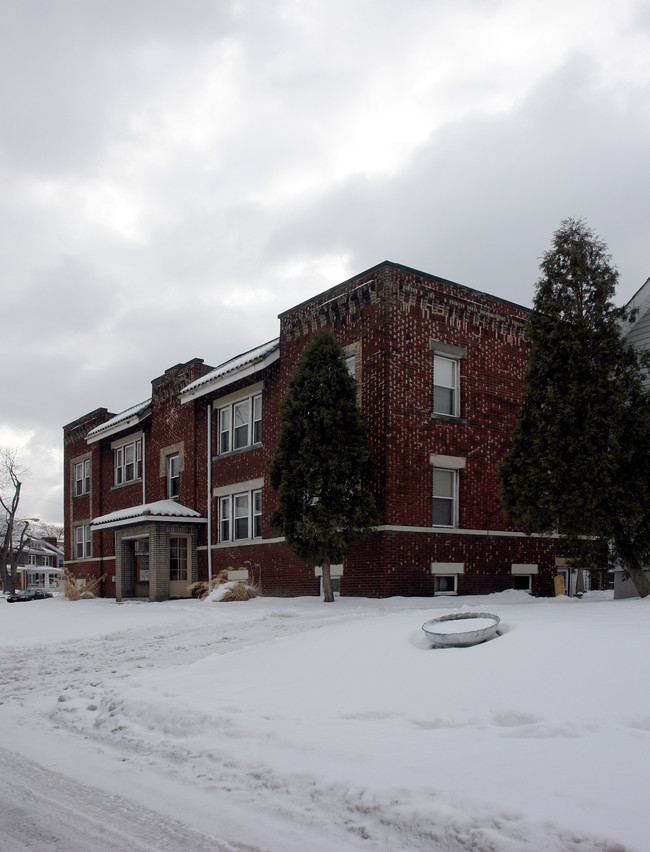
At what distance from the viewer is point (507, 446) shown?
22672 mm

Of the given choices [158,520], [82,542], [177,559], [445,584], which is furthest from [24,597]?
[445,584]

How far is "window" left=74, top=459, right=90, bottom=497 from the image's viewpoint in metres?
38.1

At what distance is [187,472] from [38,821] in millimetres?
23721

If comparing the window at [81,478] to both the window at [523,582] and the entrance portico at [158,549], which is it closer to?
the entrance portico at [158,549]

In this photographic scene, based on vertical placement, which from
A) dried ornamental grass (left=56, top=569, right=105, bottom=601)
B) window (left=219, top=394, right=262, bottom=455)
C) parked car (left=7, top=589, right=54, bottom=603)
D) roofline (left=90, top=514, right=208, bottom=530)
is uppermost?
window (left=219, top=394, right=262, bottom=455)

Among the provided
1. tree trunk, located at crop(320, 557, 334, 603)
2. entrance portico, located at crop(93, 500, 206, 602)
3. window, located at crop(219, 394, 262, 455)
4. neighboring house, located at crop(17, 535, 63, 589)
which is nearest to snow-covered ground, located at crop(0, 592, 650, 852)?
tree trunk, located at crop(320, 557, 334, 603)

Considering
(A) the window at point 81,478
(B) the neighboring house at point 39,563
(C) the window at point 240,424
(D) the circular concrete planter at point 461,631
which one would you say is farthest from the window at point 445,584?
(B) the neighboring house at point 39,563

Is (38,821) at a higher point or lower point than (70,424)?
lower

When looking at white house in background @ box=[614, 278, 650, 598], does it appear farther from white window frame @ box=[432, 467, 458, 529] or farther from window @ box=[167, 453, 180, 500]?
window @ box=[167, 453, 180, 500]

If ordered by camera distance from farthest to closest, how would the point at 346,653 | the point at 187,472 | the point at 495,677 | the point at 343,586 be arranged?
the point at 187,472 → the point at 343,586 → the point at 346,653 → the point at 495,677

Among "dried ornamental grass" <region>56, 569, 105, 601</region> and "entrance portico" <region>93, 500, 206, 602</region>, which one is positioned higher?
"entrance portico" <region>93, 500, 206, 602</region>

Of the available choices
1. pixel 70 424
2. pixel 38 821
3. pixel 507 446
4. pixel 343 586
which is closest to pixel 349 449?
pixel 343 586

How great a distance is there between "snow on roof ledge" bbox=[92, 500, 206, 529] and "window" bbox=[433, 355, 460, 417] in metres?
9.75

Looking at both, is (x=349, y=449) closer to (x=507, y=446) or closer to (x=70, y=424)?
(x=507, y=446)
